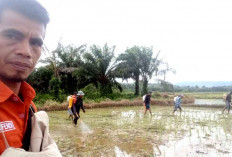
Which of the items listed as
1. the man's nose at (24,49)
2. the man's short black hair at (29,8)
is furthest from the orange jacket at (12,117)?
the man's short black hair at (29,8)

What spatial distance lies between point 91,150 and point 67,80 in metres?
17.8

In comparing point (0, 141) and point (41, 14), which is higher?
point (41, 14)

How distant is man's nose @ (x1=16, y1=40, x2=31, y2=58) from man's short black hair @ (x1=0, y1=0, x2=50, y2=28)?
0.40ft

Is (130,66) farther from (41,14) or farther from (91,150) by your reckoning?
(41,14)

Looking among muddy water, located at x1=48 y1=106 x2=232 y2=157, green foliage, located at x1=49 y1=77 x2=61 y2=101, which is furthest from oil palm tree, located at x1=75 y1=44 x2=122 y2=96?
muddy water, located at x1=48 y1=106 x2=232 y2=157

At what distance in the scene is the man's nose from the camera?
0.90 m

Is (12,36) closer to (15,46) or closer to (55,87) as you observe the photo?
(15,46)

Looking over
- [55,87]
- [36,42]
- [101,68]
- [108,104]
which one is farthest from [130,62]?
[36,42]

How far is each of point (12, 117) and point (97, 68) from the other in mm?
19079

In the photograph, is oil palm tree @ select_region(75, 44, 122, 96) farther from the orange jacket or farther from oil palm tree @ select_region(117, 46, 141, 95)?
the orange jacket

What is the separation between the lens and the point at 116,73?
65.6ft

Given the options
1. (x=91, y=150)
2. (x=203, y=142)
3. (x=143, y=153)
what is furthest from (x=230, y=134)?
(x=91, y=150)

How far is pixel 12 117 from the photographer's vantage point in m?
0.90

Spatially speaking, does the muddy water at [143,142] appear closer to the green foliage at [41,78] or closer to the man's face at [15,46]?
the man's face at [15,46]
